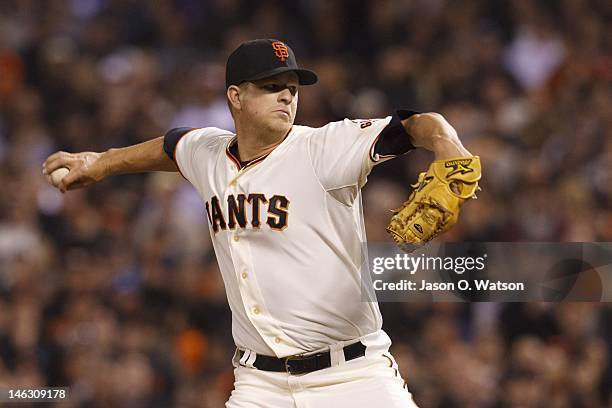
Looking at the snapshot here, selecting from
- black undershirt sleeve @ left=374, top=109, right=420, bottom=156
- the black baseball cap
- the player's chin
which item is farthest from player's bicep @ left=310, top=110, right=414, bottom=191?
the black baseball cap

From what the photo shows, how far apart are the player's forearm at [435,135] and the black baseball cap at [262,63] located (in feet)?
1.46

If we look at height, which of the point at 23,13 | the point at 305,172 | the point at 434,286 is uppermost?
the point at 23,13

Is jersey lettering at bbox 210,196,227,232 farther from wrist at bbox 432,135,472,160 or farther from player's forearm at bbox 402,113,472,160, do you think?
wrist at bbox 432,135,472,160

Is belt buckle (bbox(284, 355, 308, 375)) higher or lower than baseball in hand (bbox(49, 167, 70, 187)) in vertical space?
lower

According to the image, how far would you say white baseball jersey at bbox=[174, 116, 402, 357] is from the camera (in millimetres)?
2668

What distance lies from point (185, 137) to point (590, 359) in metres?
2.49

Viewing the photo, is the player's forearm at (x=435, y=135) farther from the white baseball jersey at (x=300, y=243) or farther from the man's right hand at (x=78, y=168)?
the man's right hand at (x=78, y=168)

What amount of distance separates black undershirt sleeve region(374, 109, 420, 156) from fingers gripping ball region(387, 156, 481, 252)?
237 millimetres

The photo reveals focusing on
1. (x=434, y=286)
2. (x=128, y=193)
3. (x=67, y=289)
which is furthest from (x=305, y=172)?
(x=128, y=193)

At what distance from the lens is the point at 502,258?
3.73 m

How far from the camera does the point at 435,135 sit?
2.35 metres

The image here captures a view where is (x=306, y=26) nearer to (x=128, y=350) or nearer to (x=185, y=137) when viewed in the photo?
(x=128, y=350)

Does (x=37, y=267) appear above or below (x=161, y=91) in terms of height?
below

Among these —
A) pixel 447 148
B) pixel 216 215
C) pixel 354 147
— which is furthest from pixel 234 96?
pixel 447 148
